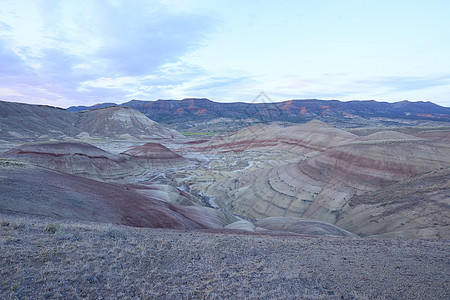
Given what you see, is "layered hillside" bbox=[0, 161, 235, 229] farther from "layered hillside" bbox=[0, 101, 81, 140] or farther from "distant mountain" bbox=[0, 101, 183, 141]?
"layered hillside" bbox=[0, 101, 81, 140]

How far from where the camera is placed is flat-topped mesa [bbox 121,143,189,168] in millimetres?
66188

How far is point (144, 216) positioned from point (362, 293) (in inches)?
544

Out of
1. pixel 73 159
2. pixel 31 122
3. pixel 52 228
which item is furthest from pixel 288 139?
pixel 31 122

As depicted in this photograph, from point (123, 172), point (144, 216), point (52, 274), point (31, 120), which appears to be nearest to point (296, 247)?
point (52, 274)

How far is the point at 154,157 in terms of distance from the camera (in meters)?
68.2

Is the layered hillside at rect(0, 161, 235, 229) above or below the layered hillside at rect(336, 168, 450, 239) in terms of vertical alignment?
above

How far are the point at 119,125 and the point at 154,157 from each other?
77029 mm

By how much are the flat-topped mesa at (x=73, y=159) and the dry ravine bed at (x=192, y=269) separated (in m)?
44.2

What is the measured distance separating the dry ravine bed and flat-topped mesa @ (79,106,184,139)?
127801mm

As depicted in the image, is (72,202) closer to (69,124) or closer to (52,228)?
(52,228)

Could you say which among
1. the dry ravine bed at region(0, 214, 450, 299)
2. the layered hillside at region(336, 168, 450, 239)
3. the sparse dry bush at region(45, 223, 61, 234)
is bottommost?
the layered hillside at region(336, 168, 450, 239)

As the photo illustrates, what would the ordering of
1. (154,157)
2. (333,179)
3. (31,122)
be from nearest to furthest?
(333,179)
(154,157)
(31,122)

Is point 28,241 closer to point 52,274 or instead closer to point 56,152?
point 52,274

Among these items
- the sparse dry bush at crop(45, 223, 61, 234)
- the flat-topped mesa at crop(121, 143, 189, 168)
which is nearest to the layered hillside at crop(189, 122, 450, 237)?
the sparse dry bush at crop(45, 223, 61, 234)
